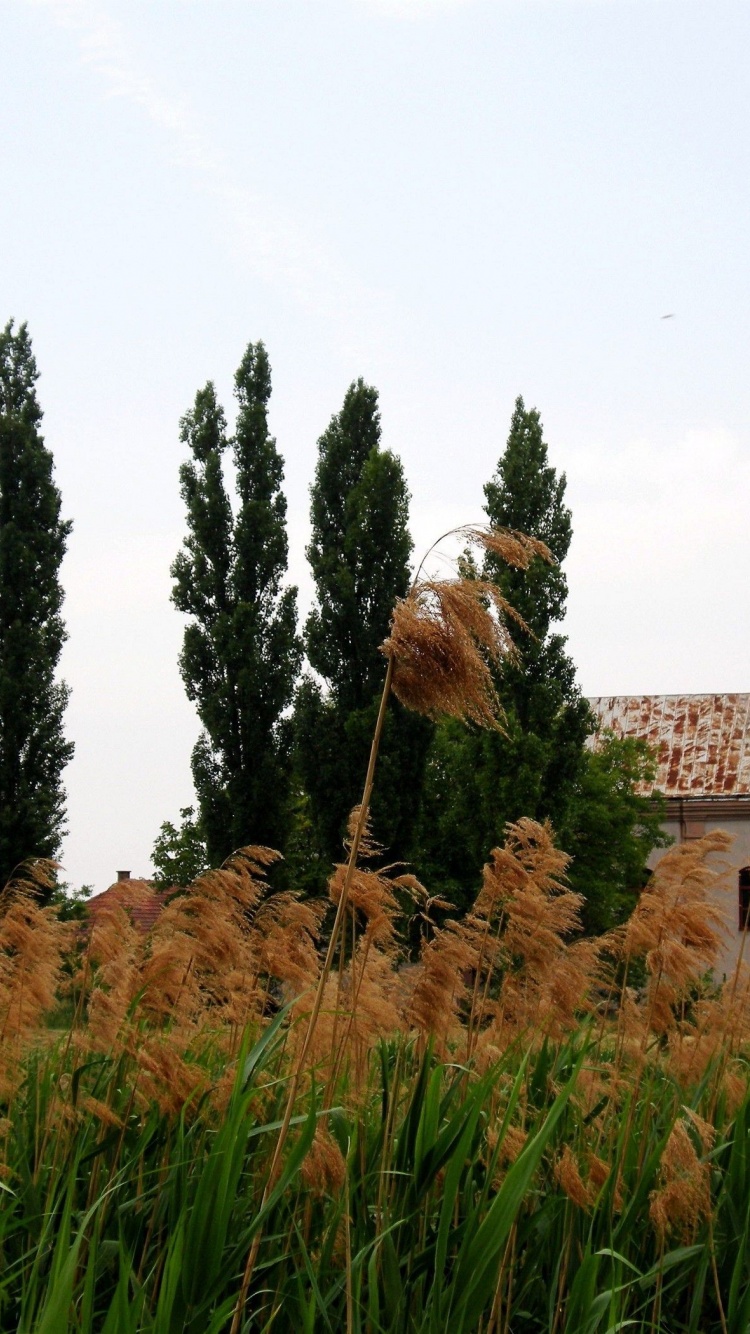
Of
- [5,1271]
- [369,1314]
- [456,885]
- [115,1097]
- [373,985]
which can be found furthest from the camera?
[456,885]

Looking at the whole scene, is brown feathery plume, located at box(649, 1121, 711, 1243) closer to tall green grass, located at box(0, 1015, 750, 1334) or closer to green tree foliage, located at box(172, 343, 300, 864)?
tall green grass, located at box(0, 1015, 750, 1334)

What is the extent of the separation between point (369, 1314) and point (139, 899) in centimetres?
165

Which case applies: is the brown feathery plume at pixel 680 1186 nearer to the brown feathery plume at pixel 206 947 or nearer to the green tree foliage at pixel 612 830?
the brown feathery plume at pixel 206 947

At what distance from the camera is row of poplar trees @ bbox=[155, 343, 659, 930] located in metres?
25.5

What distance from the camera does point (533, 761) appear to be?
90.4 feet

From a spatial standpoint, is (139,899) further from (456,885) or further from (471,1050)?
(456,885)

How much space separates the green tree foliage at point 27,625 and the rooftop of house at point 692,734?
17570 mm

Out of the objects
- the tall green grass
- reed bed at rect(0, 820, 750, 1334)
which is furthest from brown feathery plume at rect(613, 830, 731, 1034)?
the tall green grass

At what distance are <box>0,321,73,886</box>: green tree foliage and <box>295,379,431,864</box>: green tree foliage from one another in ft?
17.6

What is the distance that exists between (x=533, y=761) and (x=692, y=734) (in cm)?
1485

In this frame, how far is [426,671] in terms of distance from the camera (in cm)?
306

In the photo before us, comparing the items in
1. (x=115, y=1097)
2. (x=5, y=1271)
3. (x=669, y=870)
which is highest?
(x=669, y=870)

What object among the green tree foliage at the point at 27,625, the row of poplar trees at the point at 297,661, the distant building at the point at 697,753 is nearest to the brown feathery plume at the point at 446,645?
the row of poplar trees at the point at 297,661

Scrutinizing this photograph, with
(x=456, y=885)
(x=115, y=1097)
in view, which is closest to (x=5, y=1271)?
(x=115, y=1097)
